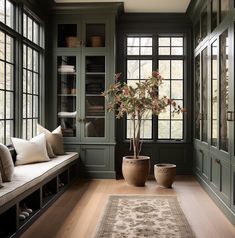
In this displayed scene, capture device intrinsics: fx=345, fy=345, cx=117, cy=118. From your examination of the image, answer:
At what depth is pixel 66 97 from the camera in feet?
21.1

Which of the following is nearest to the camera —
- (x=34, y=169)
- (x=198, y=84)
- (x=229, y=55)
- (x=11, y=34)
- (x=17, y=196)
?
(x=17, y=196)

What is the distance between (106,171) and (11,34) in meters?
2.93

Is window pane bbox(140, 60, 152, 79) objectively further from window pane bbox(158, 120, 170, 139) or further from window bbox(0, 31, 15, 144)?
window bbox(0, 31, 15, 144)

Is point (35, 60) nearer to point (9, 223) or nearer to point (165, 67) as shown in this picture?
point (165, 67)

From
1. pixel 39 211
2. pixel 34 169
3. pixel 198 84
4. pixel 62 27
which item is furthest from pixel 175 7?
pixel 39 211

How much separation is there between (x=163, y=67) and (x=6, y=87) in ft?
10.9

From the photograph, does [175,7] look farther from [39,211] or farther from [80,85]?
[39,211]

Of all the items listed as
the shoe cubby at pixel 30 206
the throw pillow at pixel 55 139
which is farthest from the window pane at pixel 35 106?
the shoe cubby at pixel 30 206

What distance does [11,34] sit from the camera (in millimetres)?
4652

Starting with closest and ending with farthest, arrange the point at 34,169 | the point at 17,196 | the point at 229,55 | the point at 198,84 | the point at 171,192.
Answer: the point at 17,196 < the point at 229,55 < the point at 34,169 < the point at 171,192 < the point at 198,84

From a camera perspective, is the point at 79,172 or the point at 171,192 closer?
the point at 171,192

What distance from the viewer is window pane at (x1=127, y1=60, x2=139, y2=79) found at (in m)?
6.85

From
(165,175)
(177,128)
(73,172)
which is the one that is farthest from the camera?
(177,128)

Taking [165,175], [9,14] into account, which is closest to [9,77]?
[9,14]
